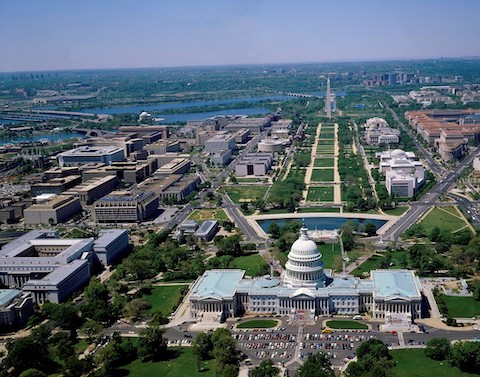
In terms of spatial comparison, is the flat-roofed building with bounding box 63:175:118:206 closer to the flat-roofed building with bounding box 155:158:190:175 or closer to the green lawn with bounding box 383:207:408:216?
the flat-roofed building with bounding box 155:158:190:175

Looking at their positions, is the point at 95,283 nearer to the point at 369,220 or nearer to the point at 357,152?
the point at 369,220

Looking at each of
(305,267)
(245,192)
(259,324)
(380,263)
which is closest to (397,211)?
(380,263)

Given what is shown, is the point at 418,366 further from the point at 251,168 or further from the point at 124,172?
the point at 124,172

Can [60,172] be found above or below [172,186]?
above

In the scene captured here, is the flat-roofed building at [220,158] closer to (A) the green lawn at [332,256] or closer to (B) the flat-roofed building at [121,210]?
(B) the flat-roofed building at [121,210]

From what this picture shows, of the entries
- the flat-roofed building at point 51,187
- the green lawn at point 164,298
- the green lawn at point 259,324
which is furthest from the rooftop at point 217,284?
the flat-roofed building at point 51,187

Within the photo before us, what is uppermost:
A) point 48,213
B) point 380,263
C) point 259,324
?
point 48,213
